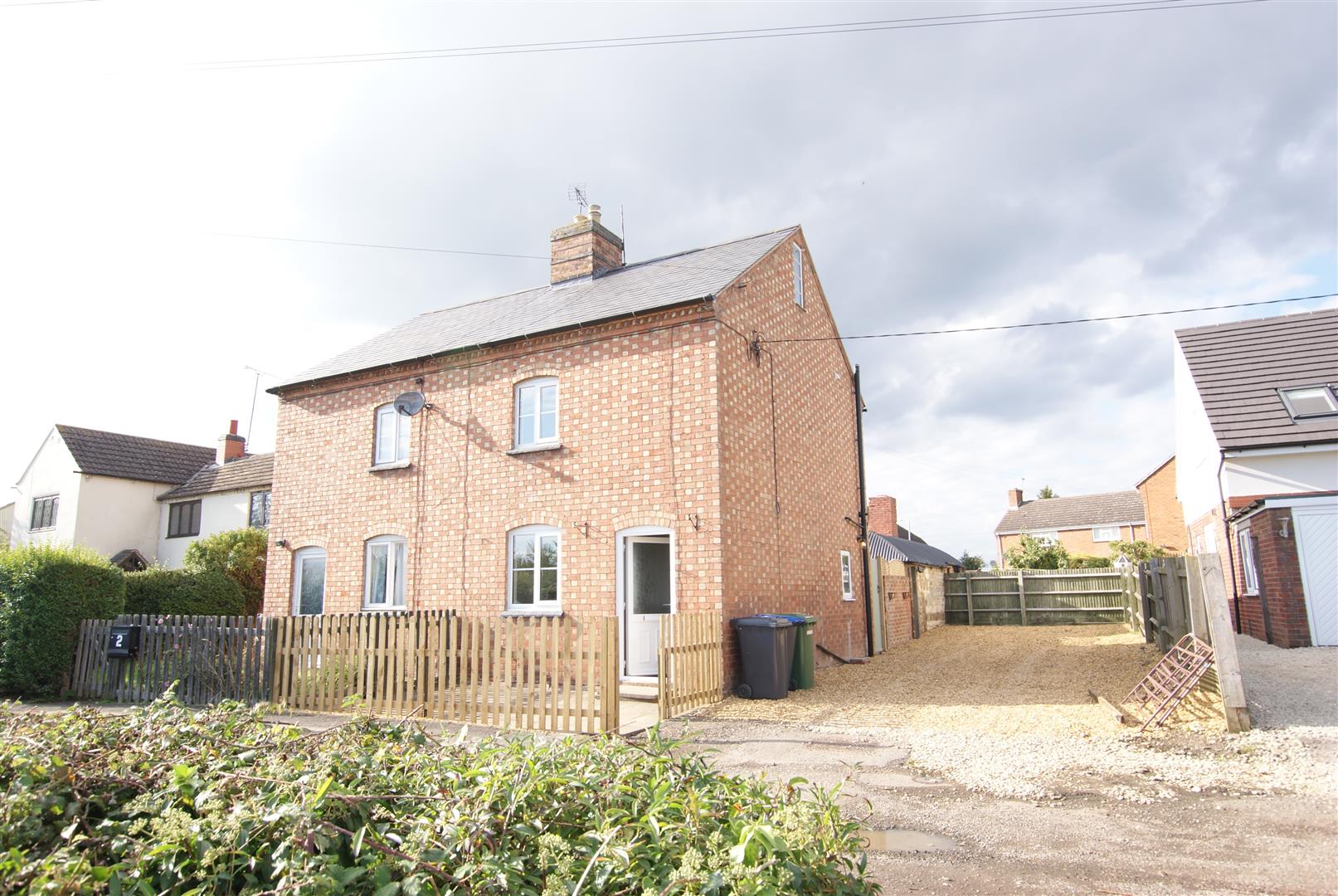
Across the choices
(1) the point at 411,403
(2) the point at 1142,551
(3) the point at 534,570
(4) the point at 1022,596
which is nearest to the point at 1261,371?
(4) the point at 1022,596

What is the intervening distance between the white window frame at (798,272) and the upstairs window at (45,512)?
94.3 feet

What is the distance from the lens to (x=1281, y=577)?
1471 centimetres

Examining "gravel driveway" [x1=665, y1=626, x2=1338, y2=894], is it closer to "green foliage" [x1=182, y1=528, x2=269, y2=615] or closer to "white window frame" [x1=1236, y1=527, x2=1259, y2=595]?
"white window frame" [x1=1236, y1=527, x2=1259, y2=595]

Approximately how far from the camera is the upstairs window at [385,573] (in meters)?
15.4

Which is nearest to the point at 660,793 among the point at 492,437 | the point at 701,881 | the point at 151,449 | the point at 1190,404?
the point at 701,881

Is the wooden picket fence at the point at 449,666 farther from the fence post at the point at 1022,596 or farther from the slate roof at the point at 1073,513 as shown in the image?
the slate roof at the point at 1073,513

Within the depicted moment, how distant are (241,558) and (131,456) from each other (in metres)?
12.1

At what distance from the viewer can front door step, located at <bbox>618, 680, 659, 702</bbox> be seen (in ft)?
38.4

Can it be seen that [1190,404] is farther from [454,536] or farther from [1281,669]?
[454,536]

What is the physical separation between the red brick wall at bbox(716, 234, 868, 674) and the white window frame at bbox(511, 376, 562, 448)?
3.09 meters

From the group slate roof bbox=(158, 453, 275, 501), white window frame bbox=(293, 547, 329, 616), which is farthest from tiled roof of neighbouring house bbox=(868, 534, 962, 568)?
slate roof bbox=(158, 453, 275, 501)

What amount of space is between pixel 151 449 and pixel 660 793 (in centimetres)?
3613

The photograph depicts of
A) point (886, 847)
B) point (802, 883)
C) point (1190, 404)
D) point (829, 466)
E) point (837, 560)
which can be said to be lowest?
point (886, 847)

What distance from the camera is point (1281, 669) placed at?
11508 mm
